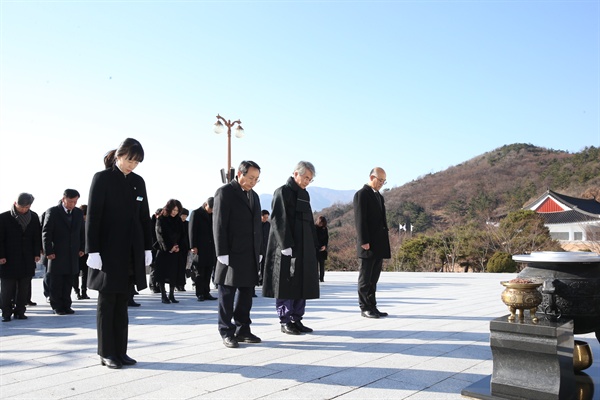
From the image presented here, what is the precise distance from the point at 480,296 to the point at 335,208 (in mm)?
58442

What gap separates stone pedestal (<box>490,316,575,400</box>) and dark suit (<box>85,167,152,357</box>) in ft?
9.21

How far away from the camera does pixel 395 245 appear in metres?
25.9

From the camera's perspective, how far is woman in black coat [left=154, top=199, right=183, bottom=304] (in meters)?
8.74

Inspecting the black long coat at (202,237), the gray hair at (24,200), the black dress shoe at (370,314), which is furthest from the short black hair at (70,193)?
the black dress shoe at (370,314)

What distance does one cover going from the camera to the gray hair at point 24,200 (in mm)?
7051

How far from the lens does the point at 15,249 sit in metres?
6.92

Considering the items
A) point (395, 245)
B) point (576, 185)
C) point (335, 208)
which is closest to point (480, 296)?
point (395, 245)

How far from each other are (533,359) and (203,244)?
21.3 feet

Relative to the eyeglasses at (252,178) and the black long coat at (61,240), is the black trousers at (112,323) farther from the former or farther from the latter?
the black long coat at (61,240)

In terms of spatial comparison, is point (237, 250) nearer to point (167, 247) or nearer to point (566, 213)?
point (167, 247)

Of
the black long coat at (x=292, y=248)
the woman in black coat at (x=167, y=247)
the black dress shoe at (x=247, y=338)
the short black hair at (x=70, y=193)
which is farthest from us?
the woman in black coat at (x=167, y=247)

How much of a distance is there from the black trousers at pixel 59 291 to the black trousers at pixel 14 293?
1.08 ft

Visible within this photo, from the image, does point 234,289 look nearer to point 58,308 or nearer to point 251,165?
point 251,165

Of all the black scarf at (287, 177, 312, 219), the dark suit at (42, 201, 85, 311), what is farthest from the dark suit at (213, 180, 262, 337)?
the dark suit at (42, 201, 85, 311)
